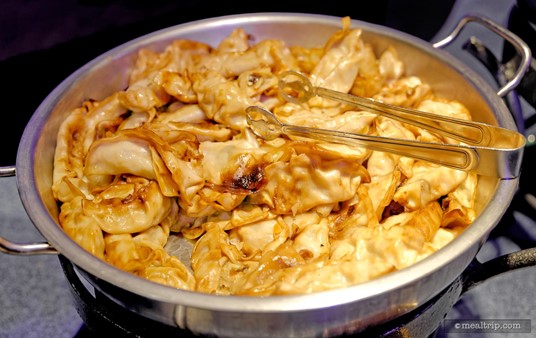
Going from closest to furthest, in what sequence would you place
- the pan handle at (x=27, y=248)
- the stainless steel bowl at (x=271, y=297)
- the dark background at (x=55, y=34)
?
the stainless steel bowl at (x=271, y=297), the pan handle at (x=27, y=248), the dark background at (x=55, y=34)

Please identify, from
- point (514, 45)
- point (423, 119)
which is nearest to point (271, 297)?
point (423, 119)

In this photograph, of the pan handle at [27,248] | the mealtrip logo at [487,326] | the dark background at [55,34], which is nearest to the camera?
the pan handle at [27,248]

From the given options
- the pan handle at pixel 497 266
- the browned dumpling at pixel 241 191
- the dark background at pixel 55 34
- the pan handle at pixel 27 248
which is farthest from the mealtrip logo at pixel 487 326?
the dark background at pixel 55 34

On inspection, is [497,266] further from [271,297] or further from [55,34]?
[55,34]

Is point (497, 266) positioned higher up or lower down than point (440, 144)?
lower down

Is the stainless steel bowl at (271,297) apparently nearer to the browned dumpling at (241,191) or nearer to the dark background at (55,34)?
the browned dumpling at (241,191)

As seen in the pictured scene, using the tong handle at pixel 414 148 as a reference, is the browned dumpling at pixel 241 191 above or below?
below

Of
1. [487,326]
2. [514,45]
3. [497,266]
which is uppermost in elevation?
[514,45]
